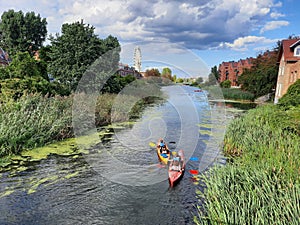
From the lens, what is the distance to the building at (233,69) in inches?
2580

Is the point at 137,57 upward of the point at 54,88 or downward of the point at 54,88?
upward

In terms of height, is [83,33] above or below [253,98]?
above

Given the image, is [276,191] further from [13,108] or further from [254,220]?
[13,108]

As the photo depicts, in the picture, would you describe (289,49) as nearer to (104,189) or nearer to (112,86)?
(112,86)

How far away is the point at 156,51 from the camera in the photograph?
10.1 metres

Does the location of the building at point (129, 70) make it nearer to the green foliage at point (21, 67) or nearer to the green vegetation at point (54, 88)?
the green vegetation at point (54, 88)

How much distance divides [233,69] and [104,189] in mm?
67246

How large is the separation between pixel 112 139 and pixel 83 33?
32.0 feet

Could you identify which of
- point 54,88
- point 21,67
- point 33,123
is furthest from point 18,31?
point 33,123

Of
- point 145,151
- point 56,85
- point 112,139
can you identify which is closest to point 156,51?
point 145,151

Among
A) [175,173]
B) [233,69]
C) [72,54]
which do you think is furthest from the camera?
[233,69]

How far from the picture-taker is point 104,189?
700 centimetres

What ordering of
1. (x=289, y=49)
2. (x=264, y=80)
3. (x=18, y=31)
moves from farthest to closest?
(x=264, y=80) < (x=18, y=31) < (x=289, y=49)

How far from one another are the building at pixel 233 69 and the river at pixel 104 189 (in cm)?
5893
